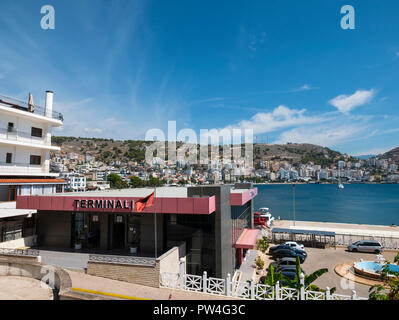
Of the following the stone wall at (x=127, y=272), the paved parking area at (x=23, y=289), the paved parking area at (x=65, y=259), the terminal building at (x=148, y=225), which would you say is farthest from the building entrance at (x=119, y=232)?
the paved parking area at (x=23, y=289)

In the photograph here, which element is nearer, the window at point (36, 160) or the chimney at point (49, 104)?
the window at point (36, 160)

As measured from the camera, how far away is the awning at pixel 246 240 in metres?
21.5

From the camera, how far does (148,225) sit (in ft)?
59.6

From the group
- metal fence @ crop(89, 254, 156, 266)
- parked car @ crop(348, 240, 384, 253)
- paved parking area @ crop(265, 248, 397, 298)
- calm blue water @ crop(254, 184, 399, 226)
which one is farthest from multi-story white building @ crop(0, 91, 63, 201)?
calm blue water @ crop(254, 184, 399, 226)

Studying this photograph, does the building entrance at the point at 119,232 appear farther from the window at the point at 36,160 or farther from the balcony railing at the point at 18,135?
the window at the point at 36,160

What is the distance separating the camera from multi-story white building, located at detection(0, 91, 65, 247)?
78.6ft

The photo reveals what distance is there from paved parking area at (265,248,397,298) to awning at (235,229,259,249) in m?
4.09

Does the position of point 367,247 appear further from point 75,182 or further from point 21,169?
point 75,182

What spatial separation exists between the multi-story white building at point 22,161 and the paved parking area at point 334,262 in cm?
2510

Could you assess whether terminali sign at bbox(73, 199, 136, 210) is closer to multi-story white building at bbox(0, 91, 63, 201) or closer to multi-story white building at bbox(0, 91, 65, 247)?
multi-story white building at bbox(0, 91, 65, 247)

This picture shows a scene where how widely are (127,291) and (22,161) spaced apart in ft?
75.4
